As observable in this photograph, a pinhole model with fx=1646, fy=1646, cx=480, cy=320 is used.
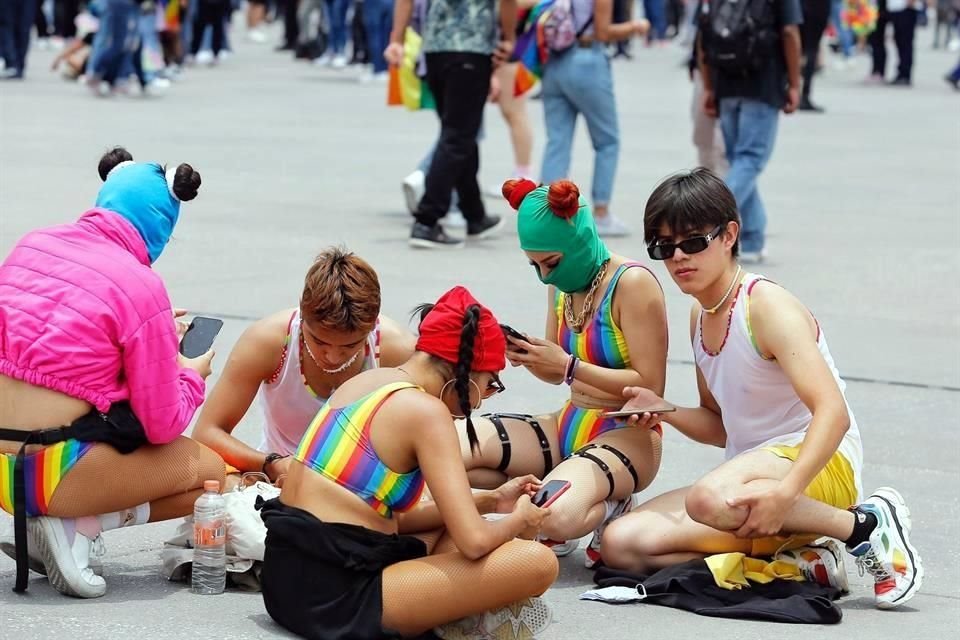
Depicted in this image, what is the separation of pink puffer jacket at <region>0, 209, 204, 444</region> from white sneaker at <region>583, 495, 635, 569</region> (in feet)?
4.08

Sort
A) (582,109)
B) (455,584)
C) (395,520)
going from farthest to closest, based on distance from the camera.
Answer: (582,109), (395,520), (455,584)

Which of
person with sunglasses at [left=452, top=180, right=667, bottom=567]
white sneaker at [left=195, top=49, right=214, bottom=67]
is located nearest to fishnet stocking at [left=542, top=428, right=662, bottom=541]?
person with sunglasses at [left=452, top=180, right=667, bottom=567]

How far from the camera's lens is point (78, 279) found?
3943 millimetres

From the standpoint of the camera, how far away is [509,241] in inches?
381

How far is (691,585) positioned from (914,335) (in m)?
3.75

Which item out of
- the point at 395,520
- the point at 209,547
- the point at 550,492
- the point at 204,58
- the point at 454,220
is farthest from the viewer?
the point at 204,58

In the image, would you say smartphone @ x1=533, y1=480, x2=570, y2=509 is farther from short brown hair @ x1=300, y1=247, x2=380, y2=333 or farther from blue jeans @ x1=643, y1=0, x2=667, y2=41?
blue jeans @ x1=643, y1=0, x2=667, y2=41

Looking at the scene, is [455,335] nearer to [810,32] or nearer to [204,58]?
Result: [810,32]

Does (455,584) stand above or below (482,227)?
above

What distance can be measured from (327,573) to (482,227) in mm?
6086

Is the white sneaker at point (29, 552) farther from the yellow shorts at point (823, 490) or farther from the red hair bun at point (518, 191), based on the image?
the yellow shorts at point (823, 490)

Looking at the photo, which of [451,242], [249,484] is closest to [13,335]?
[249,484]

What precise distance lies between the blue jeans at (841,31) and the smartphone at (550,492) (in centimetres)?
2197

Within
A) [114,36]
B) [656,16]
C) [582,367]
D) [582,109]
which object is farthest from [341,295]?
[656,16]
